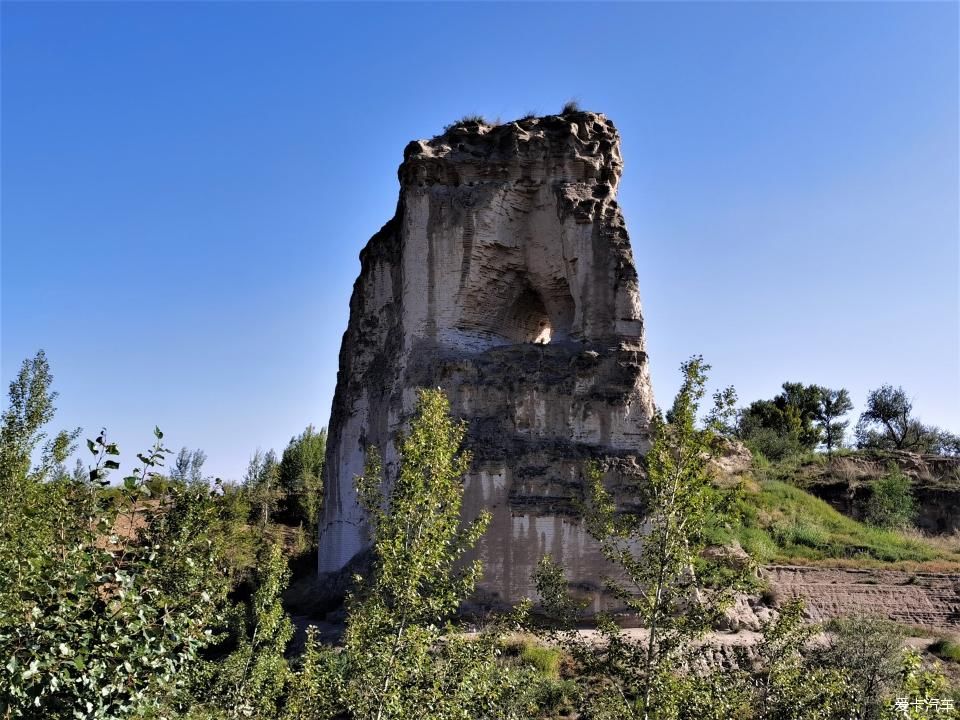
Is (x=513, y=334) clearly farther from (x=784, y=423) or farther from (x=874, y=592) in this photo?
(x=784, y=423)

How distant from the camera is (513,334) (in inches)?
782

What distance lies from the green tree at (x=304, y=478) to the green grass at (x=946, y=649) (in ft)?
66.9

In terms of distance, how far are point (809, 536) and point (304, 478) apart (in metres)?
22.4

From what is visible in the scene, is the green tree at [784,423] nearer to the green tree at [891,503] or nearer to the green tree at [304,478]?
the green tree at [891,503]

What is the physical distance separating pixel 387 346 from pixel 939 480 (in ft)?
81.4

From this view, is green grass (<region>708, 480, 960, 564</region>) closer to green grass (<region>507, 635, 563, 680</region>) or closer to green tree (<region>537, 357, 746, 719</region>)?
green grass (<region>507, 635, 563, 680</region>)

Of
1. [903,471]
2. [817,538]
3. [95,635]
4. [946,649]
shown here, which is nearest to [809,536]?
[817,538]

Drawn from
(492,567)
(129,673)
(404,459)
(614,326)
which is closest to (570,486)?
(492,567)

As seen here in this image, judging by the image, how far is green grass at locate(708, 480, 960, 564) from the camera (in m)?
22.8

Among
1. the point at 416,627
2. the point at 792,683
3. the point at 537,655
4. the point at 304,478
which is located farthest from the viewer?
the point at 304,478

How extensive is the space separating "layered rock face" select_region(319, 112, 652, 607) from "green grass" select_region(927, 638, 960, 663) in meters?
7.88

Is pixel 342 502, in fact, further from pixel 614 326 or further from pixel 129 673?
pixel 129 673

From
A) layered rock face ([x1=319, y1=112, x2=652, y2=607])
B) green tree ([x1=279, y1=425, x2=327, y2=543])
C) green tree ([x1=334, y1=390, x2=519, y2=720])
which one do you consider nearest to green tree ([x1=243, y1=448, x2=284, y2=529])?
green tree ([x1=279, y1=425, x2=327, y2=543])

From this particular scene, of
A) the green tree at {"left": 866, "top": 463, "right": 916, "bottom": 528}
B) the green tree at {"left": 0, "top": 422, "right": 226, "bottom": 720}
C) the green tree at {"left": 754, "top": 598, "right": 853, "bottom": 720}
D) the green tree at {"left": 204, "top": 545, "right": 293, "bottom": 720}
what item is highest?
the green tree at {"left": 866, "top": 463, "right": 916, "bottom": 528}
